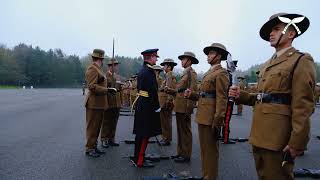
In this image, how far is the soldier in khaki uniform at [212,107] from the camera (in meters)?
5.08

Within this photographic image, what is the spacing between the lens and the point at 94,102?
7504mm

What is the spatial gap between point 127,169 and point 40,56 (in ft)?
304

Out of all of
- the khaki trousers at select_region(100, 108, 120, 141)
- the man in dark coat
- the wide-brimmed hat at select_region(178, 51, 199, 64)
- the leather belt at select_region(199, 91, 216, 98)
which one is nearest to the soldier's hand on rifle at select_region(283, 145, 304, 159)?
the leather belt at select_region(199, 91, 216, 98)

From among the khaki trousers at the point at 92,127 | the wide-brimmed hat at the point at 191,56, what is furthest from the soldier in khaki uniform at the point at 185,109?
the khaki trousers at the point at 92,127

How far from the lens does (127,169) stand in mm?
6359

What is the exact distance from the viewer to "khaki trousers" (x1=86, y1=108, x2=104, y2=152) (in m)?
7.39

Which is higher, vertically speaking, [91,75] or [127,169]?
[91,75]

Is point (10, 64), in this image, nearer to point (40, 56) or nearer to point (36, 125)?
point (40, 56)

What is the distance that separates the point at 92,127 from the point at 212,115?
3.07 meters

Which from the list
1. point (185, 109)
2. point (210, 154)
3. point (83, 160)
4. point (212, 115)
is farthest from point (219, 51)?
point (83, 160)

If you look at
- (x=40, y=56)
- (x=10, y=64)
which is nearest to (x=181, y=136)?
(x=10, y=64)

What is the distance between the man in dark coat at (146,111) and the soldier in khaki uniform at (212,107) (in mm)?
1304

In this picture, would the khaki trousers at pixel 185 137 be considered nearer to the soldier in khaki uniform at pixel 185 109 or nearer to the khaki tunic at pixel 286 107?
the soldier in khaki uniform at pixel 185 109

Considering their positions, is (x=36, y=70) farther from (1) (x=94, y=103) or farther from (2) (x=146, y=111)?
(2) (x=146, y=111)
